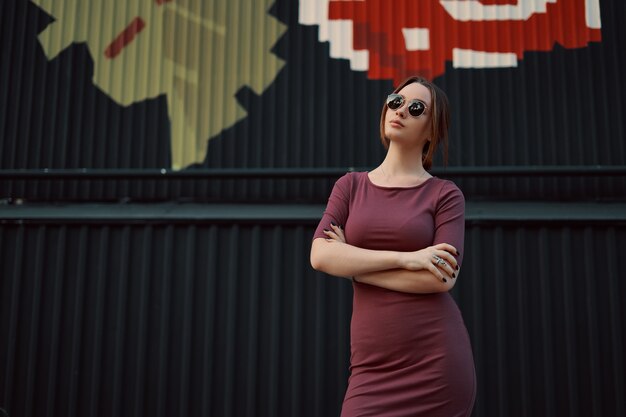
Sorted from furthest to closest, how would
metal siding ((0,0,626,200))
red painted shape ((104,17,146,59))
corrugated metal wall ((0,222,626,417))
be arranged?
red painted shape ((104,17,146,59))
metal siding ((0,0,626,200))
corrugated metal wall ((0,222,626,417))

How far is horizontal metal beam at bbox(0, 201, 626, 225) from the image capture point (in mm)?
3348

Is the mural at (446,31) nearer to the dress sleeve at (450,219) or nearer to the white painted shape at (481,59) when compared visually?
the white painted shape at (481,59)

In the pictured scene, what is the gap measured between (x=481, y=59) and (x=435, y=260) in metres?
2.53

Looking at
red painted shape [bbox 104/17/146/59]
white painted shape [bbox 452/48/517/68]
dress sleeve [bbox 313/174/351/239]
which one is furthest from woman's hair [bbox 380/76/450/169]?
red painted shape [bbox 104/17/146/59]

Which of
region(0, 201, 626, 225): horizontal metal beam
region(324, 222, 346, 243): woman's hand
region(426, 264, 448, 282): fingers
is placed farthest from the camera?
region(0, 201, 626, 225): horizontal metal beam

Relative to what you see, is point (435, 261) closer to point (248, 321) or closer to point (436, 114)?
point (436, 114)

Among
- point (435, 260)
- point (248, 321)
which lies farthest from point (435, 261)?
point (248, 321)

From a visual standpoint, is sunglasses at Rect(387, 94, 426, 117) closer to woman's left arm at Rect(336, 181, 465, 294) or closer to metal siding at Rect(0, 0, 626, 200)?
woman's left arm at Rect(336, 181, 465, 294)

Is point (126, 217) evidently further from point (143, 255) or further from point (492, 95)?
point (492, 95)

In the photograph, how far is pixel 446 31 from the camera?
364 cm

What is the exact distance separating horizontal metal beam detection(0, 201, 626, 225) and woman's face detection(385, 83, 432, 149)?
1.71 meters

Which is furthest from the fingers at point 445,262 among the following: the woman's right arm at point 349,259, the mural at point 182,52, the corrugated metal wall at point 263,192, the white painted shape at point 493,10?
the white painted shape at point 493,10

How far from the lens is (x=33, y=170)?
3633 millimetres

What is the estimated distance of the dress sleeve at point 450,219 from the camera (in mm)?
1620
